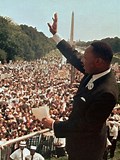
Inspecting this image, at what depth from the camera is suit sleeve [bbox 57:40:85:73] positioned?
3245mm

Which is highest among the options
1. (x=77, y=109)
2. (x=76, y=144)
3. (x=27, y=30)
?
(x=27, y=30)

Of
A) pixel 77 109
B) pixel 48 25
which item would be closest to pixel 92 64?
pixel 77 109

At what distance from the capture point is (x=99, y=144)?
2666 mm

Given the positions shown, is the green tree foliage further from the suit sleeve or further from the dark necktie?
the dark necktie

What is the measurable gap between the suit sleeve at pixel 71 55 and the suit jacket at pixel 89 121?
0.47m

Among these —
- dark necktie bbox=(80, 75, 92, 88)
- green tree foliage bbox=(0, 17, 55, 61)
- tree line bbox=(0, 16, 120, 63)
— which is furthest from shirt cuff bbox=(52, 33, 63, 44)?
green tree foliage bbox=(0, 17, 55, 61)

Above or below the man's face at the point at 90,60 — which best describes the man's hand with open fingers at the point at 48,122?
below

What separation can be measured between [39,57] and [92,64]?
107 metres

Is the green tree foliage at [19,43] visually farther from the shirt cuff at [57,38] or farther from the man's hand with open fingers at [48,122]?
the man's hand with open fingers at [48,122]

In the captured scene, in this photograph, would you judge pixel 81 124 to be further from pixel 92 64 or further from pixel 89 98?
pixel 92 64

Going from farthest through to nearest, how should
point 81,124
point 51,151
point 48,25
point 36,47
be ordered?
point 36,47
point 51,151
point 48,25
point 81,124

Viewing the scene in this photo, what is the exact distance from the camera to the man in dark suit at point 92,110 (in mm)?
2518

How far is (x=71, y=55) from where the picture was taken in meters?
3.29

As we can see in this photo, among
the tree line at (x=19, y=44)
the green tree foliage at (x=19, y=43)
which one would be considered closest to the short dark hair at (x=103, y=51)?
the tree line at (x=19, y=44)
